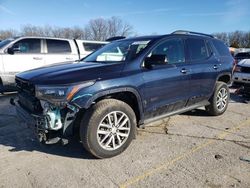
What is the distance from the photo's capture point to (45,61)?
860cm

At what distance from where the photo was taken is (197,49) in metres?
5.01

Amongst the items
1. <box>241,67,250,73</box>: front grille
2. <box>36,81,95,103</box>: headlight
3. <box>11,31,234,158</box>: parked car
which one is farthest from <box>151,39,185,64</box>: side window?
<box>241,67,250,73</box>: front grille

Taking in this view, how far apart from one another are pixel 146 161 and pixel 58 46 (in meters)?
6.69

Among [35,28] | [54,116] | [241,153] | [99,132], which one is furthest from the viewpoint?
[35,28]

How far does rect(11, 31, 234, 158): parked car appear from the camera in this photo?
3.27 meters

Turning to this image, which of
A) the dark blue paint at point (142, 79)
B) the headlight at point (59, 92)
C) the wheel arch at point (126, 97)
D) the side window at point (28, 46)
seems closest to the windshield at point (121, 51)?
the dark blue paint at point (142, 79)

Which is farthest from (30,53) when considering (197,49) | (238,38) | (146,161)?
(238,38)

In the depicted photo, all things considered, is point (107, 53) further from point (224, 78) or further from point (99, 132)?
point (224, 78)

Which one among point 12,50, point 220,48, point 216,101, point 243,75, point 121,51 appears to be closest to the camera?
point 121,51

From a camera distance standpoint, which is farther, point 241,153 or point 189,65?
point 189,65

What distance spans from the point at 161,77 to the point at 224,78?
8.21 ft

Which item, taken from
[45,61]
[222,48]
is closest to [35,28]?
[45,61]

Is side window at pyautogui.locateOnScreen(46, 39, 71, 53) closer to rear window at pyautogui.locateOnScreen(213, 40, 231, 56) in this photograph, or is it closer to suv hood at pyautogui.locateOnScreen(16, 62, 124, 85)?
suv hood at pyautogui.locateOnScreen(16, 62, 124, 85)

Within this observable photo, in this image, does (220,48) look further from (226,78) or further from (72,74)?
(72,74)
